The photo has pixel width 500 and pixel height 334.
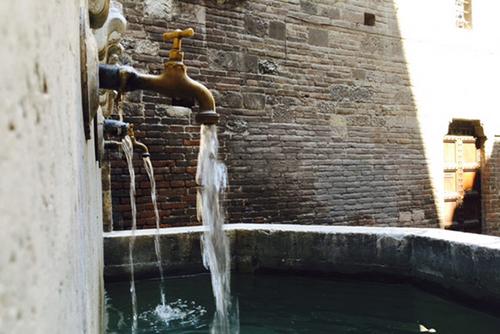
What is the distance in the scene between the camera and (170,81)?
5.07ft

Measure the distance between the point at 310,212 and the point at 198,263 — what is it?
2641 millimetres

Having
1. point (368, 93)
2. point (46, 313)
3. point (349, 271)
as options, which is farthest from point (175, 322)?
point (368, 93)

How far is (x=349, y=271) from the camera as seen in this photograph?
357 centimetres

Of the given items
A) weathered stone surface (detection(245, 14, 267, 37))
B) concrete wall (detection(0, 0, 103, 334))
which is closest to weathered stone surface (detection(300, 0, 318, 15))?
weathered stone surface (detection(245, 14, 267, 37))

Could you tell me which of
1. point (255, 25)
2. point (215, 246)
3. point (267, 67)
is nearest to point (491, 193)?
point (267, 67)

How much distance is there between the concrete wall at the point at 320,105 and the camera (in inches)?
200

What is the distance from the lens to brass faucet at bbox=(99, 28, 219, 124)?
1404 millimetres

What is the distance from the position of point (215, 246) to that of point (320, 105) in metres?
3.25

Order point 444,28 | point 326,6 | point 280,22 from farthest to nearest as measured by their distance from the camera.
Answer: point 444,28 → point 326,6 → point 280,22

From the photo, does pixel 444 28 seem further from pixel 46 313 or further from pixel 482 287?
pixel 46 313

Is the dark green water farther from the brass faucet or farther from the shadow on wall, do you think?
the shadow on wall

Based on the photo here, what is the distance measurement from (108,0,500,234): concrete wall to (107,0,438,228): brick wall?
14 millimetres

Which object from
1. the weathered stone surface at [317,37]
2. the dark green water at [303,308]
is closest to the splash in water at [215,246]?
the dark green water at [303,308]

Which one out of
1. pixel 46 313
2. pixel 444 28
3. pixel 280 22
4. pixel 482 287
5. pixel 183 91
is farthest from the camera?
pixel 444 28
